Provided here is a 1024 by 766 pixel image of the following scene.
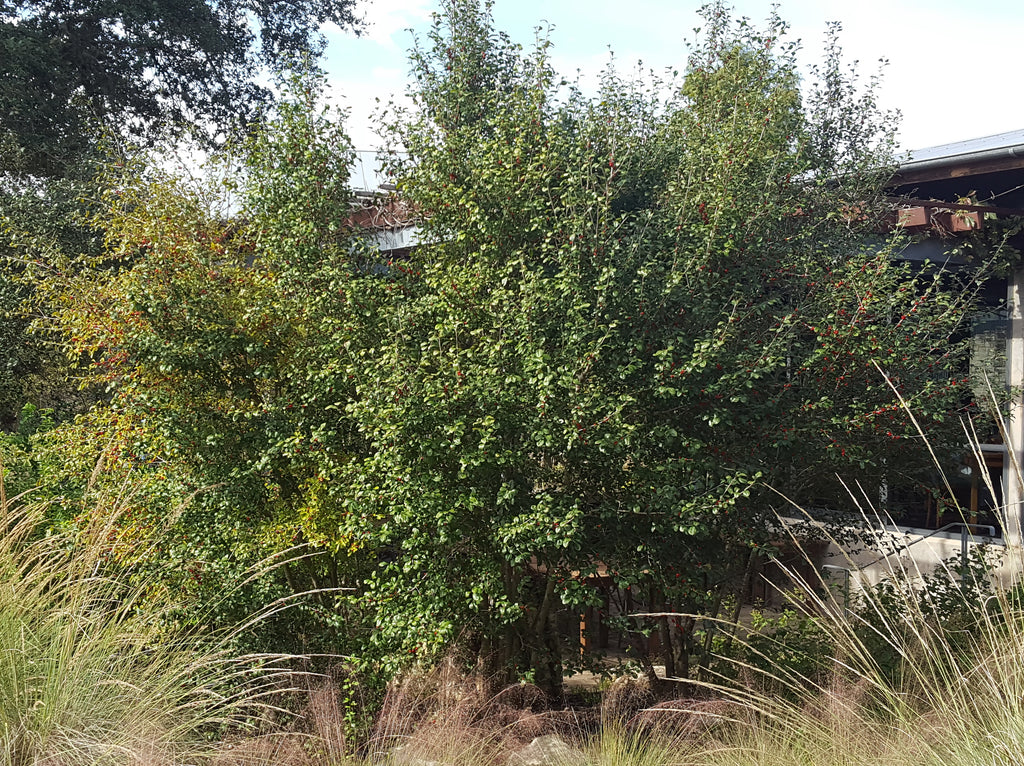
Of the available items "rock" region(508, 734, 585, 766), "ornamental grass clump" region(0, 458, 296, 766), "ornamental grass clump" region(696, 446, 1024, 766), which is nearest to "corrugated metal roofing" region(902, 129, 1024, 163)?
"ornamental grass clump" region(696, 446, 1024, 766)

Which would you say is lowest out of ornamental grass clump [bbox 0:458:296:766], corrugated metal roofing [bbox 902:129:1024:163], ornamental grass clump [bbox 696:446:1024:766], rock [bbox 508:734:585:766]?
rock [bbox 508:734:585:766]

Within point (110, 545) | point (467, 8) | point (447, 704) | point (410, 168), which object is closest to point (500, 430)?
point (447, 704)

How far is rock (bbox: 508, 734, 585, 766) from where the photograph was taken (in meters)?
4.28

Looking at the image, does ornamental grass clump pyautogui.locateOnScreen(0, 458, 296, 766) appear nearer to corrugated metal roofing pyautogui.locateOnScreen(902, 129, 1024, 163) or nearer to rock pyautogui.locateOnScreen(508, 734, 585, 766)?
rock pyautogui.locateOnScreen(508, 734, 585, 766)

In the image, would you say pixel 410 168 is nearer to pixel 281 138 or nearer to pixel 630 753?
pixel 281 138

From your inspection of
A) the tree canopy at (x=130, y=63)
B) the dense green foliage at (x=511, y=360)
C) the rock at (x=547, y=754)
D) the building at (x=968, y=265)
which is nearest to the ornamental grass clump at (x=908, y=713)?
the rock at (x=547, y=754)

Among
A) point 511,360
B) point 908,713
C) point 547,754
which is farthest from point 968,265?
point 547,754

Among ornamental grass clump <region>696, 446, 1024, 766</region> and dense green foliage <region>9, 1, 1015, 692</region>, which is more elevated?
dense green foliage <region>9, 1, 1015, 692</region>

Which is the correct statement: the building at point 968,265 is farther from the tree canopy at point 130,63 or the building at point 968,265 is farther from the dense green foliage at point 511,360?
the tree canopy at point 130,63

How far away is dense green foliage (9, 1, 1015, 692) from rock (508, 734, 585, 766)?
757mm

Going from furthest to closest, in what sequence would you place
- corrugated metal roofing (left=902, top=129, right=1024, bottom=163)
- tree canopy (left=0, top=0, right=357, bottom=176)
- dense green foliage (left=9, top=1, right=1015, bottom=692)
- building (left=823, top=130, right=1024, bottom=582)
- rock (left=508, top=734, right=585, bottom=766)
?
tree canopy (left=0, top=0, right=357, bottom=176)
corrugated metal roofing (left=902, top=129, right=1024, bottom=163)
building (left=823, top=130, right=1024, bottom=582)
dense green foliage (left=9, top=1, right=1015, bottom=692)
rock (left=508, top=734, right=585, bottom=766)

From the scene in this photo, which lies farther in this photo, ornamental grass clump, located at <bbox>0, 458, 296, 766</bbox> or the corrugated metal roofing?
the corrugated metal roofing

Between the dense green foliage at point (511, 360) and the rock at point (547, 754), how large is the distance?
76 cm

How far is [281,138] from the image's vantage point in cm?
623
